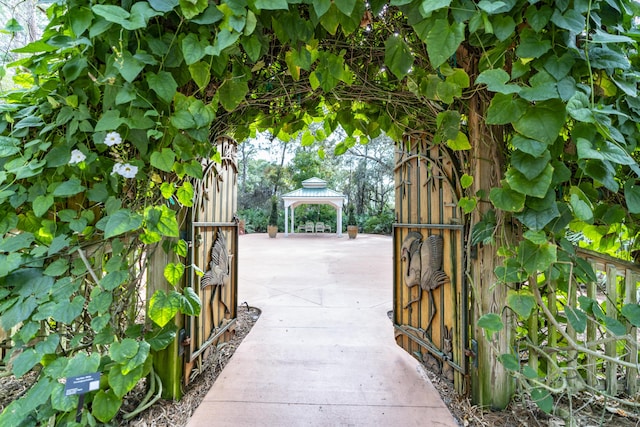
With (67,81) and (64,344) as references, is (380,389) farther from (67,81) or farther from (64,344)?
(67,81)

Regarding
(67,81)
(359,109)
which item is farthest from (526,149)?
(67,81)

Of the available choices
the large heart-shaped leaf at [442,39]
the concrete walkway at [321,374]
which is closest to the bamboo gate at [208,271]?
the concrete walkway at [321,374]

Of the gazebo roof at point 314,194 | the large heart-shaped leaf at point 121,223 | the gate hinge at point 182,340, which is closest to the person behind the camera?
the large heart-shaped leaf at point 121,223

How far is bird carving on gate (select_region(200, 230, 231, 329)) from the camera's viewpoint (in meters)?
1.97

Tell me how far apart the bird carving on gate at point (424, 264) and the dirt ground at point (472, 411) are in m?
0.53

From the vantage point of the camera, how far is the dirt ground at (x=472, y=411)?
134 cm

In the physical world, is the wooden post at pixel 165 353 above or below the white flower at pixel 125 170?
below

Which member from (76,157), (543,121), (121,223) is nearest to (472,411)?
(543,121)

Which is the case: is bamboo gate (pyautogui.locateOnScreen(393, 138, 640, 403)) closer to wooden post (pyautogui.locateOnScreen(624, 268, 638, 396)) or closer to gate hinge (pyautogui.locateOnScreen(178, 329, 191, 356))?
wooden post (pyautogui.locateOnScreen(624, 268, 638, 396))

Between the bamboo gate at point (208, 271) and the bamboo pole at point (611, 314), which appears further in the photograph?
the bamboo gate at point (208, 271)

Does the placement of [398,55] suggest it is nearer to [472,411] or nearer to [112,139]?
[112,139]

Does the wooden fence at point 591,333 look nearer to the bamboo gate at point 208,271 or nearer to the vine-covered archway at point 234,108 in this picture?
the vine-covered archway at point 234,108

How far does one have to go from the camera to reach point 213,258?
2035 mm

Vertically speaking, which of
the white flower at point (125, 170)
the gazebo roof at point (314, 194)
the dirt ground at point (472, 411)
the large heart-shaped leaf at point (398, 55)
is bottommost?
the dirt ground at point (472, 411)
